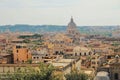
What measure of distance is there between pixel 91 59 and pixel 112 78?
423 inches

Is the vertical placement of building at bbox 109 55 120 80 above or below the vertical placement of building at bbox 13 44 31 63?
below

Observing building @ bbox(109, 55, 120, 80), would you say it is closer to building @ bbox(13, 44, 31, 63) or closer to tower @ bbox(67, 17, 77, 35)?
building @ bbox(13, 44, 31, 63)

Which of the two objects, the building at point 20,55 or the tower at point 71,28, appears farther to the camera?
the tower at point 71,28

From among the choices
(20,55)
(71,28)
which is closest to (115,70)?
(20,55)

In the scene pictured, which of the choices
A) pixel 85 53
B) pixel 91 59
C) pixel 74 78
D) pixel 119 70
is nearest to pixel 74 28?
pixel 85 53

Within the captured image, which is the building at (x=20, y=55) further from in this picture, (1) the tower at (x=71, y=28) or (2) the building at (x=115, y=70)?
(1) the tower at (x=71, y=28)

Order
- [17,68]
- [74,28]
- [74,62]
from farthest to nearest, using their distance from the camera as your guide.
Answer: [74,28], [74,62], [17,68]

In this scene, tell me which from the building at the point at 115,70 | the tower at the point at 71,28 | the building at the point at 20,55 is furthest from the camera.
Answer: the tower at the point at 71,28

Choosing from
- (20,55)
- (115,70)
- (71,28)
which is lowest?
(71,28)

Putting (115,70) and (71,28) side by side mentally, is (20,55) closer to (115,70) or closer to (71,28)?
(115,70)

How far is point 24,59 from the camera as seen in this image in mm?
41656

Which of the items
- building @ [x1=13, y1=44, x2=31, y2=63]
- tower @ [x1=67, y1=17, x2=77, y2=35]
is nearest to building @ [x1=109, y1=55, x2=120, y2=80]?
building @ [x1=13, y1=44, x2=31, y2=63]

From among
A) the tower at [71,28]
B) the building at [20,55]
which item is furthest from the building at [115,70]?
the tower at [71,28]

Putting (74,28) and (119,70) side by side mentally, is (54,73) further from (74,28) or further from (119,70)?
(74,28)
